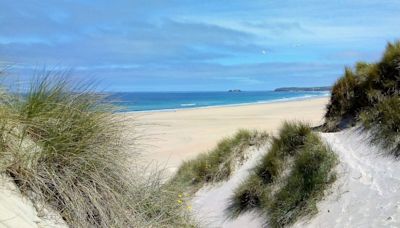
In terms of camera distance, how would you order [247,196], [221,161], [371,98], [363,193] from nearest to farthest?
1. [363,193]
2. [247,196]
3. [371,98]
4. [221,161]

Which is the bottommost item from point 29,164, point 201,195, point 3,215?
point 201,195

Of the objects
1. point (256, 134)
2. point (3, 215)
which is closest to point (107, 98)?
point (3, 215)

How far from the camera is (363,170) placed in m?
6.98

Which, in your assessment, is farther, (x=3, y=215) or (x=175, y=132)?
(x=175, y=132)

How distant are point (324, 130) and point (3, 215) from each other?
685 cm

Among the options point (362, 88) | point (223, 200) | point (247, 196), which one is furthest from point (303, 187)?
point (362, 88)

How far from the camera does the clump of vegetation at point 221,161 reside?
9.31 m

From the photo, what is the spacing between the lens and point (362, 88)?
8.41m

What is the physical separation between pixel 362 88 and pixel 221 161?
9.93ft

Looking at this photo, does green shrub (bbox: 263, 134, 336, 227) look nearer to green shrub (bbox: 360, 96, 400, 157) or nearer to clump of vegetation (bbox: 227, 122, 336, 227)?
clump of vegetation (bbox: 227, 122, 336, 227)

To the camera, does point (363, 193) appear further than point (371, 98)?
No

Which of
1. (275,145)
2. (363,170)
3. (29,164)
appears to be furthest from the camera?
(275,145)

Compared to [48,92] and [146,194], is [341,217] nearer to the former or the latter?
[146,194]

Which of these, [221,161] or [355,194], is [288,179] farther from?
[221,161]
